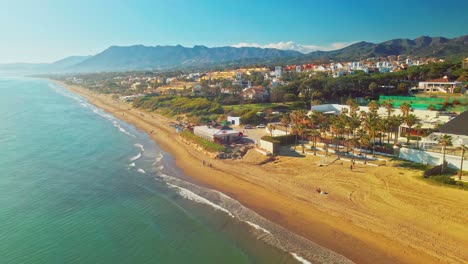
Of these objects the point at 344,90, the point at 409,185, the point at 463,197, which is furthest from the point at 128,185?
the point at 344,90

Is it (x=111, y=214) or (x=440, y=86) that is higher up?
(x=440, y=86)

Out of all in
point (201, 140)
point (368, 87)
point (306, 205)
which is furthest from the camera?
point (368, 87)

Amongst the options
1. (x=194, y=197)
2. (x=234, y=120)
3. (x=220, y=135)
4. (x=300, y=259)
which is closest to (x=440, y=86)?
(x=234, y=120)

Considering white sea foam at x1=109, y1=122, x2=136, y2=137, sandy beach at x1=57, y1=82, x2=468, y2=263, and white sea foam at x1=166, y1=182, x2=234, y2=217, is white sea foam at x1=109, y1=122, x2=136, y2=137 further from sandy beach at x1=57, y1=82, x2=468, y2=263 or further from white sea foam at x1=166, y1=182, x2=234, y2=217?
white sea foam at x1=166, y1=182, x2=234, y2=217

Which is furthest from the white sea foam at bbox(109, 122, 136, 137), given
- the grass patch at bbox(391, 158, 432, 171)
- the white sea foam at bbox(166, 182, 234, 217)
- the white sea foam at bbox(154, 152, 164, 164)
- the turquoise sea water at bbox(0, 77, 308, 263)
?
the grass patch at bbox(391, 158, 432, 171)

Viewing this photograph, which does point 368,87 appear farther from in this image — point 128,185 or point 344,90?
point 128,185

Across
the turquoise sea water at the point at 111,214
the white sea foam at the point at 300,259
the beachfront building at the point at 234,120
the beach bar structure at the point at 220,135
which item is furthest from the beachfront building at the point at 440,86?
the white sea foam at the point at 300,259

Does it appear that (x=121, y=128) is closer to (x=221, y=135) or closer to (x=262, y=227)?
(x=221, y=135)
